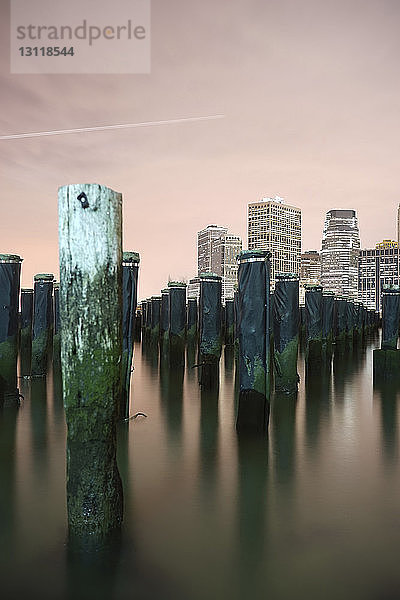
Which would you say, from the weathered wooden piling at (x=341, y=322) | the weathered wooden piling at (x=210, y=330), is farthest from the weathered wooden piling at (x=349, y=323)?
the weathered wooden piling at (x=210, y=330)

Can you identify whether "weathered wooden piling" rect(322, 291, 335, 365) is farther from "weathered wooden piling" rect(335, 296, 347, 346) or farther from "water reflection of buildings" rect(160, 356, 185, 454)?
"water reflection of buildings" rect(160, 356, 185, 454)

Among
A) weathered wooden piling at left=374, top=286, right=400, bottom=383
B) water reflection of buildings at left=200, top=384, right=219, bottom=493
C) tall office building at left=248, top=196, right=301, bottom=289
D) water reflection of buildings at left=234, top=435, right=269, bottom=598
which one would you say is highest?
tall office building at left=248, top=196, right=301, bottom=289

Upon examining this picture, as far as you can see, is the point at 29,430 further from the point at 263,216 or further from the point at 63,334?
the point at 263,216

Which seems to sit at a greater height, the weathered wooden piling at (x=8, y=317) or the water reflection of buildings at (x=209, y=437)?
the weathered wooden piling at (x=8, y=317)

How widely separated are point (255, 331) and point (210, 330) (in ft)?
12.5

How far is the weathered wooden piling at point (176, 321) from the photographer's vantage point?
39.5 ft

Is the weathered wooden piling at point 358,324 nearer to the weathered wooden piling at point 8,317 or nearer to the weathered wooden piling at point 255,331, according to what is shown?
the weathered wooden piling at point 255,331

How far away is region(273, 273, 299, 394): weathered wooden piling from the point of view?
7656 millimetres

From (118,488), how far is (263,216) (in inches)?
3780

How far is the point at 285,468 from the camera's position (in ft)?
15.4

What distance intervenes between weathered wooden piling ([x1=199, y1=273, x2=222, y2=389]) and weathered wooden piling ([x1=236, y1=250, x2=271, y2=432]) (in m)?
3.23

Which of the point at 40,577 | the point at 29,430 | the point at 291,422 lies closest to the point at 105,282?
the point at 40,577

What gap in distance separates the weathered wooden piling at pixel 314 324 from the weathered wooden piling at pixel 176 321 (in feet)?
9.32

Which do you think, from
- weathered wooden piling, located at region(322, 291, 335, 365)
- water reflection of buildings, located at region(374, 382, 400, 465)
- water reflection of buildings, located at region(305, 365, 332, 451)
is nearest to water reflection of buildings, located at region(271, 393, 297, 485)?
water reflection of buildings, located at region(305, 365, 332, 451)
